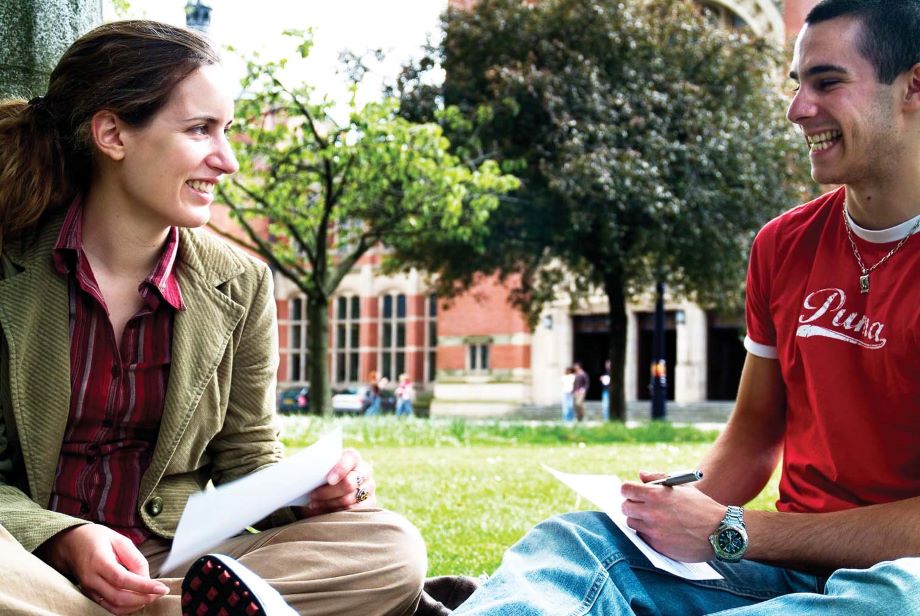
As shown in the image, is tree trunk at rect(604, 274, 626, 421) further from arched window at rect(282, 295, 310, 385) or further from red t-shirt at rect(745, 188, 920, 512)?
arched window at rect(282, 295, 310, 385)

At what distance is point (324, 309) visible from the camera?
17.5 metres

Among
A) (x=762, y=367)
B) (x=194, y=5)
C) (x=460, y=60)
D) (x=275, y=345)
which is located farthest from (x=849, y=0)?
(x=460, y=60)

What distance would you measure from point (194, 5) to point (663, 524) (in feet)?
27.0

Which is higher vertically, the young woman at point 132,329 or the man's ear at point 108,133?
the man's ear at point 108,133

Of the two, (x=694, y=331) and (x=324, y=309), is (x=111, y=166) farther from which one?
(x=694, y=331)

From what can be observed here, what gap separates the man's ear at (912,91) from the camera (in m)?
2.22

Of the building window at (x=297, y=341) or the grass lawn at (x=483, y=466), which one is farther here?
the building window at (x=297, y=341)

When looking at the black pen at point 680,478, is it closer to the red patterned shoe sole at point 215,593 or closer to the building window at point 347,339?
the red patterned shoe sole at point 215,593

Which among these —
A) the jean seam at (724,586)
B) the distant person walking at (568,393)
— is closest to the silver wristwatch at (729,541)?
the jean seam at (724,586)

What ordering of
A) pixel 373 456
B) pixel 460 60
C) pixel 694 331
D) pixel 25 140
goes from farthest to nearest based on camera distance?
pixel 694 331 → pixel 460 60 → pixel 373 456 → pixel 25 140

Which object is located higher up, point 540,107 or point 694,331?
point 540,107

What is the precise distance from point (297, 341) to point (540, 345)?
11.5m

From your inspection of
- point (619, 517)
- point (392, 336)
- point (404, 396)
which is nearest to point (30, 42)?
point (619, 517)

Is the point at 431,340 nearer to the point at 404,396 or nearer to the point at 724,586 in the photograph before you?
the point at 404,396
